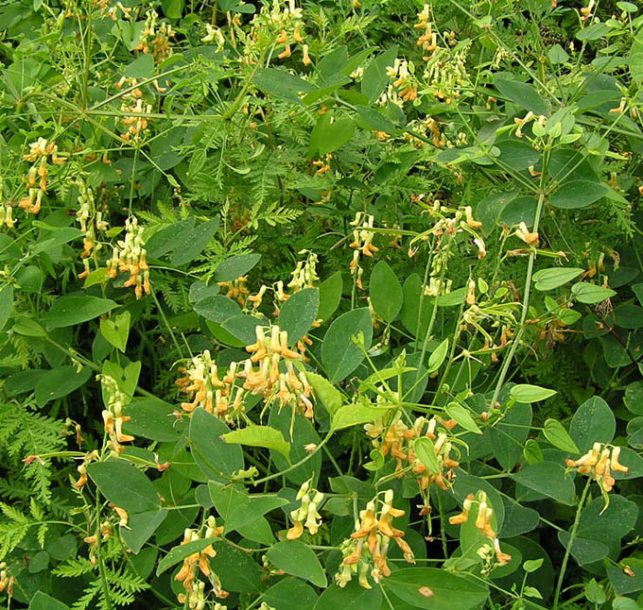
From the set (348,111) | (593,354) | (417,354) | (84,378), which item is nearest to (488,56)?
(348,111)

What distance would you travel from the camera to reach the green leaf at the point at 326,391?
2.87 feet

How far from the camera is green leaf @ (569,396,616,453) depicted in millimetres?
1026

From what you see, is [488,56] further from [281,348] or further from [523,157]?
[281,348]

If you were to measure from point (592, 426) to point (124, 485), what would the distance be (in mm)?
515

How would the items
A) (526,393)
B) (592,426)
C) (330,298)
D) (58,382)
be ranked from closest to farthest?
(526,393)
(592,426)
(330,298)
(58,382)

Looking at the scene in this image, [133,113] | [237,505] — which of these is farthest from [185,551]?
[133,113]

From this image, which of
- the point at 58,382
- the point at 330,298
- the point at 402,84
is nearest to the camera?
Answer: the point at 330,298

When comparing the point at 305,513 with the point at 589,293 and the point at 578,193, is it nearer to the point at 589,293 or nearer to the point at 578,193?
the point at 589,293

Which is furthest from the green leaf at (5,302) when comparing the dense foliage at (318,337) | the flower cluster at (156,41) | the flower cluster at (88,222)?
the flower cluster at (156,41)

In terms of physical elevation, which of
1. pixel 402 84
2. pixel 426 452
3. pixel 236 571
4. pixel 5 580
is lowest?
pixel 5 580

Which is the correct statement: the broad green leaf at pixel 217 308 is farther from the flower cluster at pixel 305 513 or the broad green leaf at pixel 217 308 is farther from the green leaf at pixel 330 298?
the flower cluster at pixel 305 513

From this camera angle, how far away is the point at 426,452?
833 millimetres

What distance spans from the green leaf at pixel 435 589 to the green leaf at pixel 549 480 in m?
0.17

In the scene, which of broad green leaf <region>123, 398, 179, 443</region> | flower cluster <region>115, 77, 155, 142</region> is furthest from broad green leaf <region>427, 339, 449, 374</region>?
flower cluster <region>115, 77, 155, 142</region>
